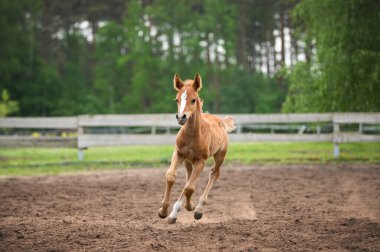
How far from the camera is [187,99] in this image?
529 cm

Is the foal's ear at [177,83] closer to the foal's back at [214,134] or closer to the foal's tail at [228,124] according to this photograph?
the foal's back at [214,134]

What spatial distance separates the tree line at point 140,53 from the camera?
35.8 m

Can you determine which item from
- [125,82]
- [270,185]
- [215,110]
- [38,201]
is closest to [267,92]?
[215,110]

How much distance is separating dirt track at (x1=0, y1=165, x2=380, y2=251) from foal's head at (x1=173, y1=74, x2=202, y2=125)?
53.8 inches

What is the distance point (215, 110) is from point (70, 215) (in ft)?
104

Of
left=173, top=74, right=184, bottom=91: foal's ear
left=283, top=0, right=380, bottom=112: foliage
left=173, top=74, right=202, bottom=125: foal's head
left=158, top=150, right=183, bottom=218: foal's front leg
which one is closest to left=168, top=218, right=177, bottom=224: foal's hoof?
left=158, top=150, right=183, bottom=218: foal's front leg

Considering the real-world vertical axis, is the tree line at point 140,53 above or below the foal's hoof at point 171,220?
above

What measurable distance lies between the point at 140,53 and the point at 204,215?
3289 cm

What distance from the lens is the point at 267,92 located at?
120 ft

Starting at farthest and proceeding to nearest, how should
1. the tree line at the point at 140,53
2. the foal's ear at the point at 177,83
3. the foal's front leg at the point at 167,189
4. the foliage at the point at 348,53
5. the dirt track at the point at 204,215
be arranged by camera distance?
the tree line at the point at 140,53 → the foliage at the point at 348,53 → the foal's ear at the point at 177,83 → the foal's front leg at the point at 167,189 → the dirt track at the point at 204,215

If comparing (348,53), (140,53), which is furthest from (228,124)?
(140,53)

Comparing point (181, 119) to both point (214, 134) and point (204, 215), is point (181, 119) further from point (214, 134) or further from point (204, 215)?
point (204, 215)

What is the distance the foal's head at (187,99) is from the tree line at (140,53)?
25.4 metres

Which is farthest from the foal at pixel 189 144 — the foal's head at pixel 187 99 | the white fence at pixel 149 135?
the white fence at pixel 149 135
